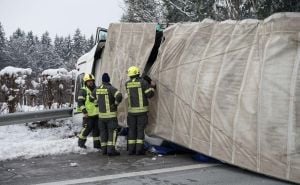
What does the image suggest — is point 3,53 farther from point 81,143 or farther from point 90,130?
point 81,143

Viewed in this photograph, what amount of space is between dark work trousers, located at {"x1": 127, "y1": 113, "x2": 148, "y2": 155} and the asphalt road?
243mm

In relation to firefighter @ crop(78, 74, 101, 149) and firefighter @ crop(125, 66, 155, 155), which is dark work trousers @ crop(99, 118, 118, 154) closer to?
firefighter @ crop(125, 66, 155, 155)

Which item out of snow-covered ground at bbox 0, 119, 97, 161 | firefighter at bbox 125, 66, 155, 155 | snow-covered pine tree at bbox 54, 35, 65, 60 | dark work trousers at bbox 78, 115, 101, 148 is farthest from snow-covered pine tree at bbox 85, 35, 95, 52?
firefighter at bbox 125, 66, 155, 155

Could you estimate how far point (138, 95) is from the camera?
8562 millimetres

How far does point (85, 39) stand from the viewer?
9319 cm

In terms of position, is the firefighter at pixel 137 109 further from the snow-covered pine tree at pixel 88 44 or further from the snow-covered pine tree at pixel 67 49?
the snow-covered pine tree at pixel 67 49

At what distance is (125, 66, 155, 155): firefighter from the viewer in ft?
27.9

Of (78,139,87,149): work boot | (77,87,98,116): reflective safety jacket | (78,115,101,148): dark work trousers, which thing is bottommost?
(78,139,87,149): work boot

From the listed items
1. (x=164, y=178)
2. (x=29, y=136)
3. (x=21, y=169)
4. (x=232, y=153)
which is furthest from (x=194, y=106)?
(x=29, y=136)

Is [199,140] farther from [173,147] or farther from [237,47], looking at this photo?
[237,47]

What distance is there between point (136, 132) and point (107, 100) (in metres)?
0.83

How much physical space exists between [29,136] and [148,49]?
4.41 metres

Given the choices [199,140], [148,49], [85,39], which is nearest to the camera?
[199,140]

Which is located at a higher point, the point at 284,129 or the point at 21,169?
the point at 284,129
